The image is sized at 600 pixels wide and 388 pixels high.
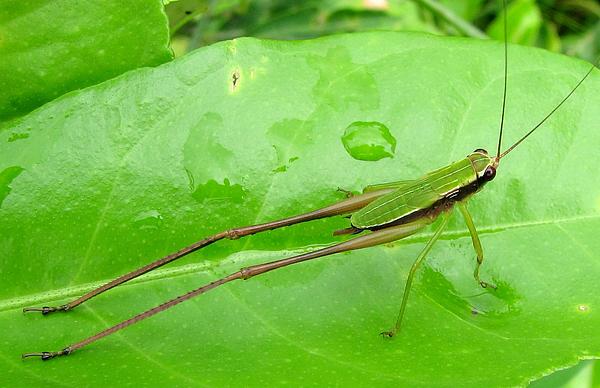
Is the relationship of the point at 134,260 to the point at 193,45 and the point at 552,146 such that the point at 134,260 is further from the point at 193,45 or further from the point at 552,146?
the point at 193,45

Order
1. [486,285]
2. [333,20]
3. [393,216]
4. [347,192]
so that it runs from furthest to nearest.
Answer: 1. [333,20]
2. [393,216]
3. [347,192]
4. [486,285]

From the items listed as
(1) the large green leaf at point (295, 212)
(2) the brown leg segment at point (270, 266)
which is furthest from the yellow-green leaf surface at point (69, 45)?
(2) the brown leg segment at point (270, 266)

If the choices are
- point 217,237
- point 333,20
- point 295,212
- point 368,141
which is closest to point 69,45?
point 217,237

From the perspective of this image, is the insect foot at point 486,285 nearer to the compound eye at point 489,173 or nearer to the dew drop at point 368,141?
the compound eye at point 489,173

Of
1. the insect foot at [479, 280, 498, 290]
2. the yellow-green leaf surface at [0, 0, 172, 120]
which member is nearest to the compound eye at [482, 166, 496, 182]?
the insect foot at [479, 280, 498, 290]

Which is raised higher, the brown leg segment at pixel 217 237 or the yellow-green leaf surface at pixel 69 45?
the yellow-green leaf surface at pixel 69 45

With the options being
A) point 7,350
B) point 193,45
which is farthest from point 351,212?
point 193,45

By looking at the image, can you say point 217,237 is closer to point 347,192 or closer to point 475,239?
point 347,192

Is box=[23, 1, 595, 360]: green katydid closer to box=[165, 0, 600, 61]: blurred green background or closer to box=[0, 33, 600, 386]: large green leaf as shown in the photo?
box=[0, 33, 600, 386]: large green leaf
